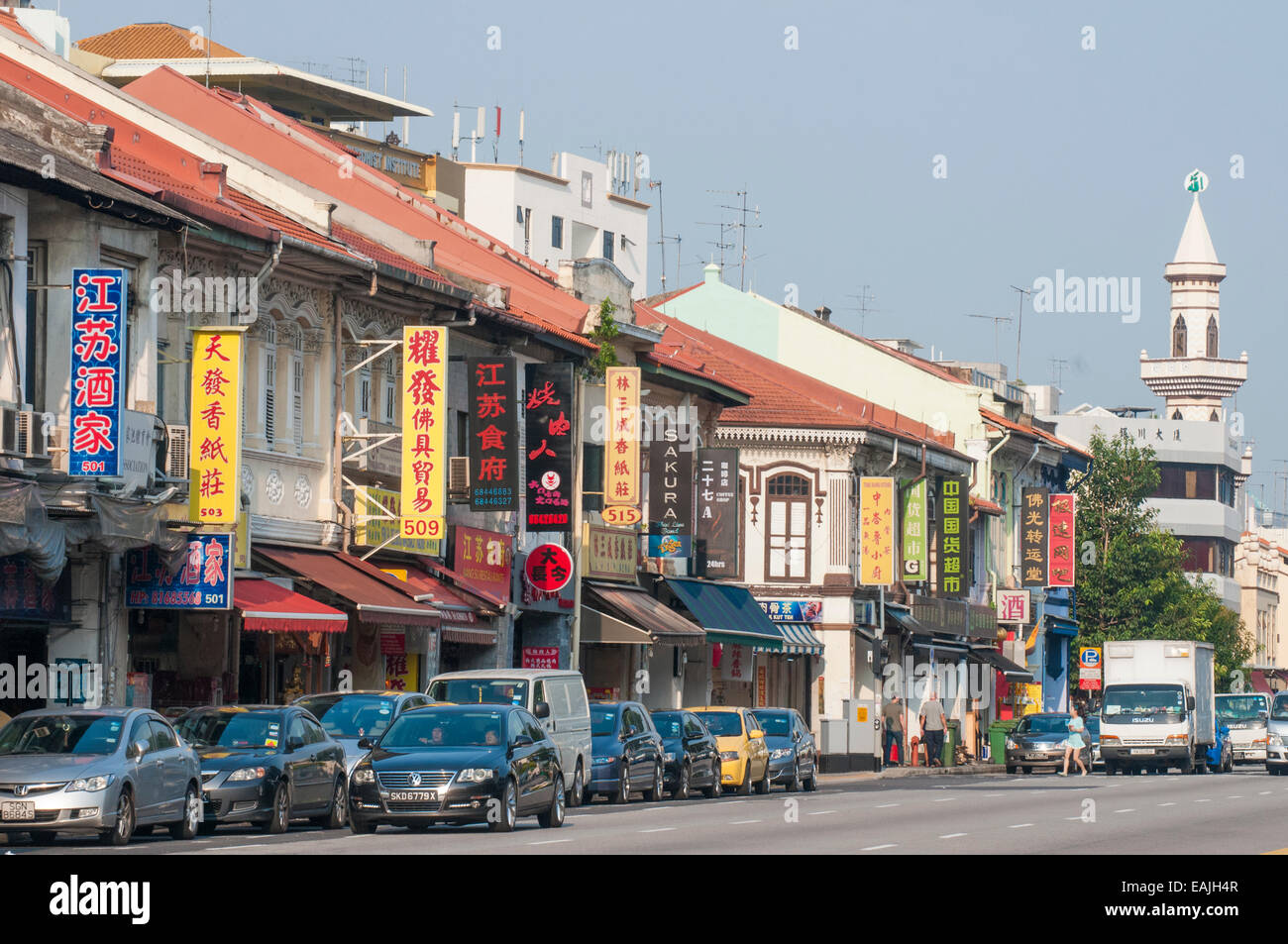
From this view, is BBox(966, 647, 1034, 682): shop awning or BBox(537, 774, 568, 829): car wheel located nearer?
BBox(537, 774, 568, 829): car wheel

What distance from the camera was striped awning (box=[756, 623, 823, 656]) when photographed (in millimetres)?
53750

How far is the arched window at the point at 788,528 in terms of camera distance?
5738 centimetres

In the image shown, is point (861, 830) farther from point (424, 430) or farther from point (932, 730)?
point (932, 730)

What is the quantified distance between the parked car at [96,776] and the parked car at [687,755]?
1317 centimetres

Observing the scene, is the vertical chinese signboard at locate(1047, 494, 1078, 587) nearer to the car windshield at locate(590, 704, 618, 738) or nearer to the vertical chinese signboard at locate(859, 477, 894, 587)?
the vertical chinese signboard at locate(859, 477, 894, 587)

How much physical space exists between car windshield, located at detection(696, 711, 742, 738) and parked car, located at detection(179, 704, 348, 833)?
12.9 metres

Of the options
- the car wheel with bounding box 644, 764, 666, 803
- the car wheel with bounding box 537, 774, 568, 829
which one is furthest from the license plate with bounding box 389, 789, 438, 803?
the car wheel with bounding box 644, 764, 666, 803

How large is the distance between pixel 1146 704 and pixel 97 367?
33.5 metres

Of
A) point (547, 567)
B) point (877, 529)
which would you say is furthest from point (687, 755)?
point (877, 529)

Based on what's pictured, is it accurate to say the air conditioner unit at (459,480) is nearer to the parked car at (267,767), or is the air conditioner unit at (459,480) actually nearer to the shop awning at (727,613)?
the shop awning at (727,613)

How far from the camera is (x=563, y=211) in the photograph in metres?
93.2

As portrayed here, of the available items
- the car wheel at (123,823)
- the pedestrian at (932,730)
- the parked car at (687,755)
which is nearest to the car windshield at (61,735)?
the car wheel at (123,823)

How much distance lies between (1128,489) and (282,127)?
146 feet
